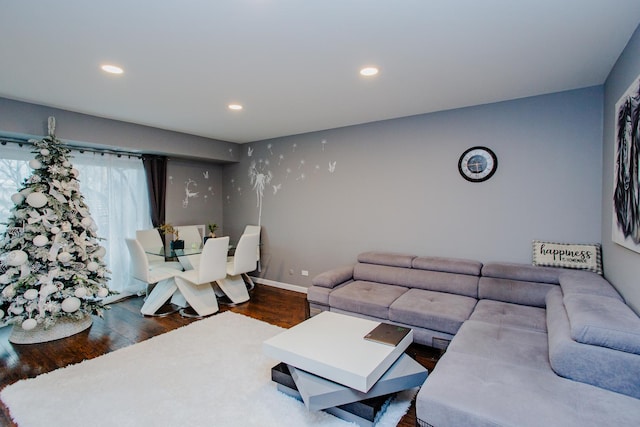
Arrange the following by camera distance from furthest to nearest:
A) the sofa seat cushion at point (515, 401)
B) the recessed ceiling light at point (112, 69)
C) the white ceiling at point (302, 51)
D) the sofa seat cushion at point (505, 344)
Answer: the recessed ceiling light at point (112, 69)
the sofa seat cushion at point (505, 344)
the white ceiling at point (302, 51)
the sofa seat cushion at point (515, 401)

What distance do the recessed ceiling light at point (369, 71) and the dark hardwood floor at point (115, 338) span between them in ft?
8.34

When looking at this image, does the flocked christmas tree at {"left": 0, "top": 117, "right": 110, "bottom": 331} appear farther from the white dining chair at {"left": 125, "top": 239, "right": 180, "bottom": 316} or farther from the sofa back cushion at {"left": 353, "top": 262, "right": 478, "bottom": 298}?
the sofa back cushion at {"left": 353, "top": 262, "right": 478, "bottom": 298}

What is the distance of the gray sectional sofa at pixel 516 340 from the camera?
4.88 feet

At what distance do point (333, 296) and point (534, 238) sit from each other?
7.11ft

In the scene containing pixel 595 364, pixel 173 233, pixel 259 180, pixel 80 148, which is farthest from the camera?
pixel 259 180

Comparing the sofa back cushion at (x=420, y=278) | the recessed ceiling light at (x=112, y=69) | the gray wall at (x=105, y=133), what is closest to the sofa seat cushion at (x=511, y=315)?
the sofa back cushion at (x=420, y=278)

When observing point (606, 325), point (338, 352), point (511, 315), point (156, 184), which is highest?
point (156, 184)

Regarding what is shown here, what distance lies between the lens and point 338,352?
2172 mm

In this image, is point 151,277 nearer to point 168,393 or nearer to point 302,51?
point 168,393

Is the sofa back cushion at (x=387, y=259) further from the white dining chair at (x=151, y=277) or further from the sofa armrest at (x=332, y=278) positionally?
the white dining chair at (x=151, y=277)

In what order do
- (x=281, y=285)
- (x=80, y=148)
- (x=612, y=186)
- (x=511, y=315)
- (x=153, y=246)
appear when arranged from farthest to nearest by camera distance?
A: (x=281, y=285)
(x=153, y=246)
(x=80, y=148)
(x=511, y=315)
(x=612, y=186)

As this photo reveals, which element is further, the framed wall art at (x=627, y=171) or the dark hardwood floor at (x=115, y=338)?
the dark hardwood floor at (x=115, y=338)

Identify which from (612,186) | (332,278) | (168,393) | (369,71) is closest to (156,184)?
(332,278)

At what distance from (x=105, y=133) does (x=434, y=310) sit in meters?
4.31
